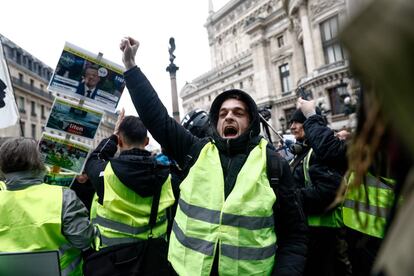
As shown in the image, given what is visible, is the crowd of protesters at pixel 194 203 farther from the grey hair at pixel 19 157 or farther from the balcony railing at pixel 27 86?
the balcony railing at pixel 27 86

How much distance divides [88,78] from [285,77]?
34.2m

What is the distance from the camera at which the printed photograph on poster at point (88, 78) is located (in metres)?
2.85

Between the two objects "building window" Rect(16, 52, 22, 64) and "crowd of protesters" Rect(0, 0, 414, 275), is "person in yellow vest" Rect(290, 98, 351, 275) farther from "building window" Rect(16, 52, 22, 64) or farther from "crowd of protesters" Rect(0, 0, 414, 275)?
"building window" Rect(16, 52, 22, 64)

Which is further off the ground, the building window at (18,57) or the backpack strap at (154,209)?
the building window at (18,57)

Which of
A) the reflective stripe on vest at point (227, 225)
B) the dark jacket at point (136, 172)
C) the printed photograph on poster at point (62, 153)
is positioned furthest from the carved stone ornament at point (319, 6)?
the reflective stripe on vest at point (227, 225)

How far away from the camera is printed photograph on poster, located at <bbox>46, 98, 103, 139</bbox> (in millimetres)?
2922

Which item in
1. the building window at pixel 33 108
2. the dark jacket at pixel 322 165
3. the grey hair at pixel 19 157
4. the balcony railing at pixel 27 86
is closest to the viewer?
the grey hair at pixel 19 157

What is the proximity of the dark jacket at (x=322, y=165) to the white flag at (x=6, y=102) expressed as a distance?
2.73 metres

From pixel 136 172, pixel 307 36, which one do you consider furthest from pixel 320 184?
pixel 307 36

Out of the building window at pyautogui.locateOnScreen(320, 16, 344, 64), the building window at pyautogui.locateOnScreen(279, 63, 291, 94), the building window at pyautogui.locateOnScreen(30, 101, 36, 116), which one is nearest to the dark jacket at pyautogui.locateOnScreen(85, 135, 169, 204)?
the building window at pyautogui.locateOnScreen(320, 16, 344, 64)

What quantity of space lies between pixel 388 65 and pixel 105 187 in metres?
2.18

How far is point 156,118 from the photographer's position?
6.58ft

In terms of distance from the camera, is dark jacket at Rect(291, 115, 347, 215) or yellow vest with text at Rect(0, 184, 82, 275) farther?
dark jacket at Rect(291, 115, 347, 215)

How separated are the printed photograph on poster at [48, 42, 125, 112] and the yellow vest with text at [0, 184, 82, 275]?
45.9 inches
